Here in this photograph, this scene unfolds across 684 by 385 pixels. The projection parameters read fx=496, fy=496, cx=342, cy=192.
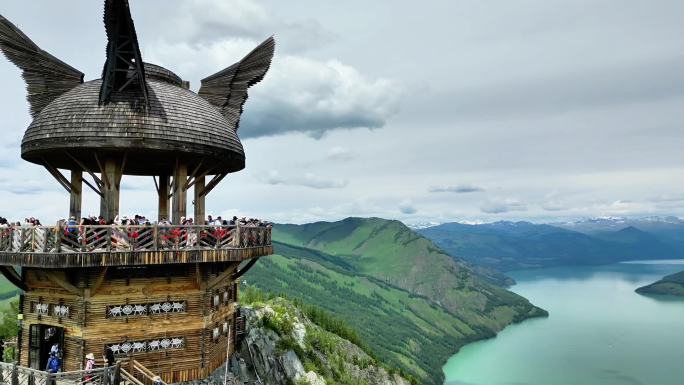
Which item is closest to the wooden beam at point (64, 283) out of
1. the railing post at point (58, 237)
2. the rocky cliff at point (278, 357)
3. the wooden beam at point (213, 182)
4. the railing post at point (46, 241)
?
the railing post at point (46, 241)

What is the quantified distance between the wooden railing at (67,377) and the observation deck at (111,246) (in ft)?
13.2

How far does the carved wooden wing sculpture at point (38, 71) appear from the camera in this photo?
26.8m

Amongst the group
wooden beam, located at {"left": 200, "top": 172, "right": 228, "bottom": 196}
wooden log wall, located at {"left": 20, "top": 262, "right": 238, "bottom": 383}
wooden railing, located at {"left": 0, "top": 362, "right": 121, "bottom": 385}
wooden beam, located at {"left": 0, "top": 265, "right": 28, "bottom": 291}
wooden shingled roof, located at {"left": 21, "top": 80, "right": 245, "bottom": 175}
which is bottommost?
wooden railing, located at {"left": 0, "top": 362, "right": 121, "bottom": 385}

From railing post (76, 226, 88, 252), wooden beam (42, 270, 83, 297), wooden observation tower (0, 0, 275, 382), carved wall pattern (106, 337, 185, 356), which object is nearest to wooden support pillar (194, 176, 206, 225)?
wooden observation tower (0, 0, 275, 382)

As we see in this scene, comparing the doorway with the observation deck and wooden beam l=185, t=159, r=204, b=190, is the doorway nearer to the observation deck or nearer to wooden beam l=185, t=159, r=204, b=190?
the observation deck

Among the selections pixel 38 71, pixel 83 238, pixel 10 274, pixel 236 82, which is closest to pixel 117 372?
pixel 83 238

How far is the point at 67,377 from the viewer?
831 inches

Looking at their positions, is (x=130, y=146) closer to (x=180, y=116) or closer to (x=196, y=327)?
(x=180, y=116)

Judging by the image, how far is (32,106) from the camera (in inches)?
1080

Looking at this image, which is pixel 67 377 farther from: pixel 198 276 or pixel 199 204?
pixel 199 204

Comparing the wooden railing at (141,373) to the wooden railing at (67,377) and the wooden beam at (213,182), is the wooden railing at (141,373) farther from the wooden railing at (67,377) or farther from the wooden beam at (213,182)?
the wooden beam at (213,182)

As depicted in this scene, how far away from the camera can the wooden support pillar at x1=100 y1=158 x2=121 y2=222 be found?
23859 millimetres

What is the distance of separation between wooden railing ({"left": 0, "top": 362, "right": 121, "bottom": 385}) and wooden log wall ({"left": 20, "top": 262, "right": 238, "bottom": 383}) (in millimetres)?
1146

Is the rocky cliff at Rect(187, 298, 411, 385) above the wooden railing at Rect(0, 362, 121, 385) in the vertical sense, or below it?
below
